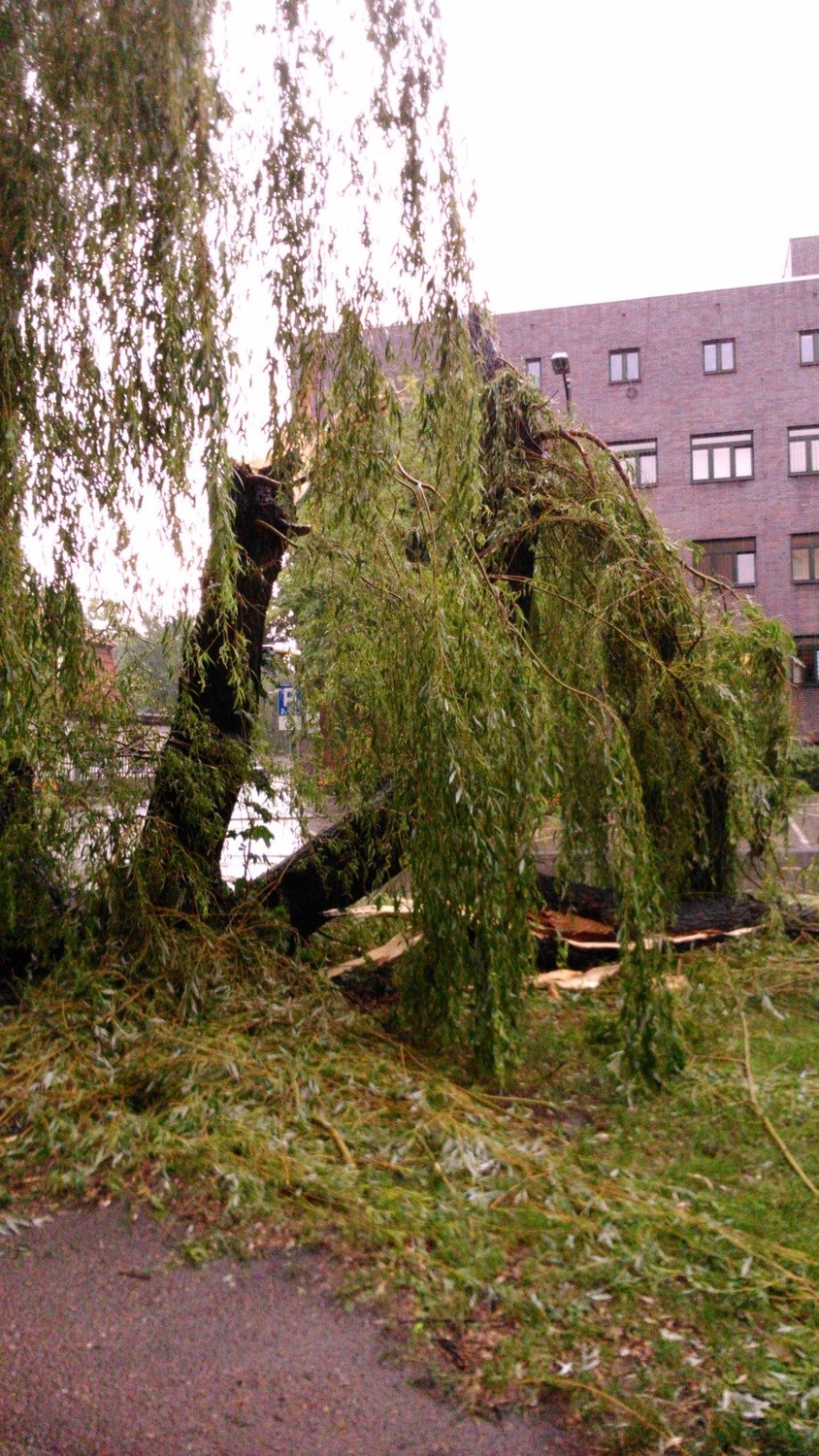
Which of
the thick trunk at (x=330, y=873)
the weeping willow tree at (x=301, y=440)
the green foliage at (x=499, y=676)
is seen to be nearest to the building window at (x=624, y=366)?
the green foliage at (x=499, y=676)

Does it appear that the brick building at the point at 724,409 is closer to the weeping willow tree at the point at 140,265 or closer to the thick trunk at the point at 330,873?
the thick trunk at the point at 330,873

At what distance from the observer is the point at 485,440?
7.93 metres

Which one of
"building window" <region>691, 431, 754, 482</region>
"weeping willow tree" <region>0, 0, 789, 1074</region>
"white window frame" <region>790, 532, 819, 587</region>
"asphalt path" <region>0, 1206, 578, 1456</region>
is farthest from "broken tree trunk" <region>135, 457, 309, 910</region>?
"building window" <region>691, 431, 754, 482</region>

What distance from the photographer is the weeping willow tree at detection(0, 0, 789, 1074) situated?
5.07 meters

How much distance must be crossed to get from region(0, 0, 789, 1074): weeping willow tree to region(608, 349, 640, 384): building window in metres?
31.8

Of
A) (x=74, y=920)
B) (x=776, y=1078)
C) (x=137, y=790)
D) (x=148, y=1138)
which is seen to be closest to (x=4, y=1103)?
(x=148, y=1138)

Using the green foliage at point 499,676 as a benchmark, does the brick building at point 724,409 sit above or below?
above

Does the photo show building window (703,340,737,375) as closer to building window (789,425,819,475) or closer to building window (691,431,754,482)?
building window (691,431,754,482)

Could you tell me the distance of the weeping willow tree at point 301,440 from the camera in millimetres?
5070

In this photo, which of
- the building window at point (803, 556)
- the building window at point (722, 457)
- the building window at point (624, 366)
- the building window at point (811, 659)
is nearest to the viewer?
the building window at point (811, 659)

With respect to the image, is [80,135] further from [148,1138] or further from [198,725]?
[148,1138]

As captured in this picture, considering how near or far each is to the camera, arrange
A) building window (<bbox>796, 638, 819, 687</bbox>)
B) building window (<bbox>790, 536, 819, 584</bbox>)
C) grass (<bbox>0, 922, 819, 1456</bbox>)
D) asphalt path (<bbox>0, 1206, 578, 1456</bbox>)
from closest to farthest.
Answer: asphalt path (<bbox>0, 1206, 578, 1456</bbox>) < grass (<bbox>0, 922, 819, 1456</bbox>) < building window (<bbox>796, 638, 819, 687</bbox>) < building window (<bbox>790, 536, 819, 584</bbox>)

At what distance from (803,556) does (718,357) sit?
20.4ft

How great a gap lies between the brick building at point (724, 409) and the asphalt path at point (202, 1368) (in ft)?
110
